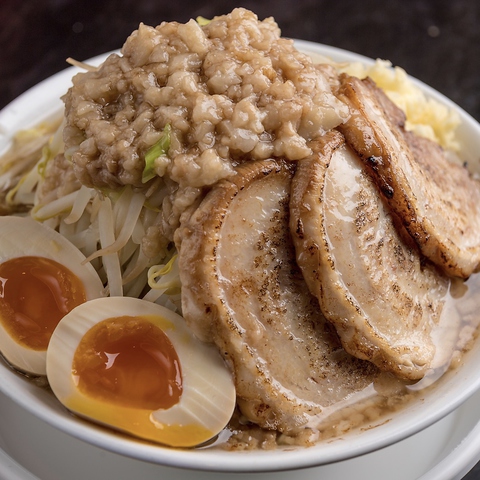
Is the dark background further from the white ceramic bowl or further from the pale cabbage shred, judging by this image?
the white ceramic bowl

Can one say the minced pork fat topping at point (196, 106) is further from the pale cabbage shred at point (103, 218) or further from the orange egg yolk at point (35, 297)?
the orange egg yolk at point (35, 297)

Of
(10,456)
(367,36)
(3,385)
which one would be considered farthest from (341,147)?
(367,36)

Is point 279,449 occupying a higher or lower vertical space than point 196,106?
lower

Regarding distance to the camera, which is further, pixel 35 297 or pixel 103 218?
pixel 103 218

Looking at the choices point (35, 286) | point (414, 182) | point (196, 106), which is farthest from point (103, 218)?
point (414, 182)

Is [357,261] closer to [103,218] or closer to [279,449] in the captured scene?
[279,449]

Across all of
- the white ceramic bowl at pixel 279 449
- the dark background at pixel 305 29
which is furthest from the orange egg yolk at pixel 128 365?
the dark background at pixel 305 29

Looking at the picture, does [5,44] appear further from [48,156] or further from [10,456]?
[10,456]
